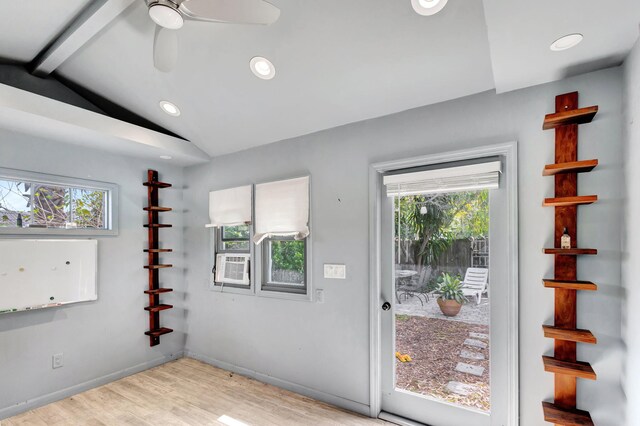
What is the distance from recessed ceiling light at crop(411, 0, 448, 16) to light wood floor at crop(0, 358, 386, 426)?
9.10 ft

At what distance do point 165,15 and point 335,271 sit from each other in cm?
212

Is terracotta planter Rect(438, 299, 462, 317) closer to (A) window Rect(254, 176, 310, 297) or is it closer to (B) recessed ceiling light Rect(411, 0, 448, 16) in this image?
(A) window Rect(254, 176, 310, 297)

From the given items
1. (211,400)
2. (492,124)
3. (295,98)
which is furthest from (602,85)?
(211,400)

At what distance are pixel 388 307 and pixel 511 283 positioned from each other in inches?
35.6

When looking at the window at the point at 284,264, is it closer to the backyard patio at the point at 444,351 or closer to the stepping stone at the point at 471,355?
the backyard patio at the point at 444,351

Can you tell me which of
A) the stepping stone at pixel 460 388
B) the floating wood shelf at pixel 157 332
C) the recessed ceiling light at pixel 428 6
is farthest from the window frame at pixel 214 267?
the recessed ceiling light at pixel 428 6

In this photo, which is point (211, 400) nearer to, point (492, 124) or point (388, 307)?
point (388, 307)

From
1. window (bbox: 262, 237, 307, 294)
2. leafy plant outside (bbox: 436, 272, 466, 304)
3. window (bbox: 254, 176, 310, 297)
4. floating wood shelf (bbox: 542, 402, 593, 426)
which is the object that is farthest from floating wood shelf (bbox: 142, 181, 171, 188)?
floating wood shelf (bbox: 542, 402, 593, 426)

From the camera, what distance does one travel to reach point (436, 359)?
8.02 ft

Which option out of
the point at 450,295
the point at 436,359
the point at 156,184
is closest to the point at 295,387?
the point at 436,359

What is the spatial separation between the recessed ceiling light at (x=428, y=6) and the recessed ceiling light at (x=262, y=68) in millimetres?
1035

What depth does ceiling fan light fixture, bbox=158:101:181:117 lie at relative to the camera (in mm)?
2988

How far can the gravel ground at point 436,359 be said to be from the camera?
2.27 meters

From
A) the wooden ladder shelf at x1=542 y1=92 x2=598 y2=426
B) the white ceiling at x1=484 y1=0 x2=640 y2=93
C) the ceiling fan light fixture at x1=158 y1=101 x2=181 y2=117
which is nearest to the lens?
the white ceiling at x1=484 y1=0 x2=640 y2=93
